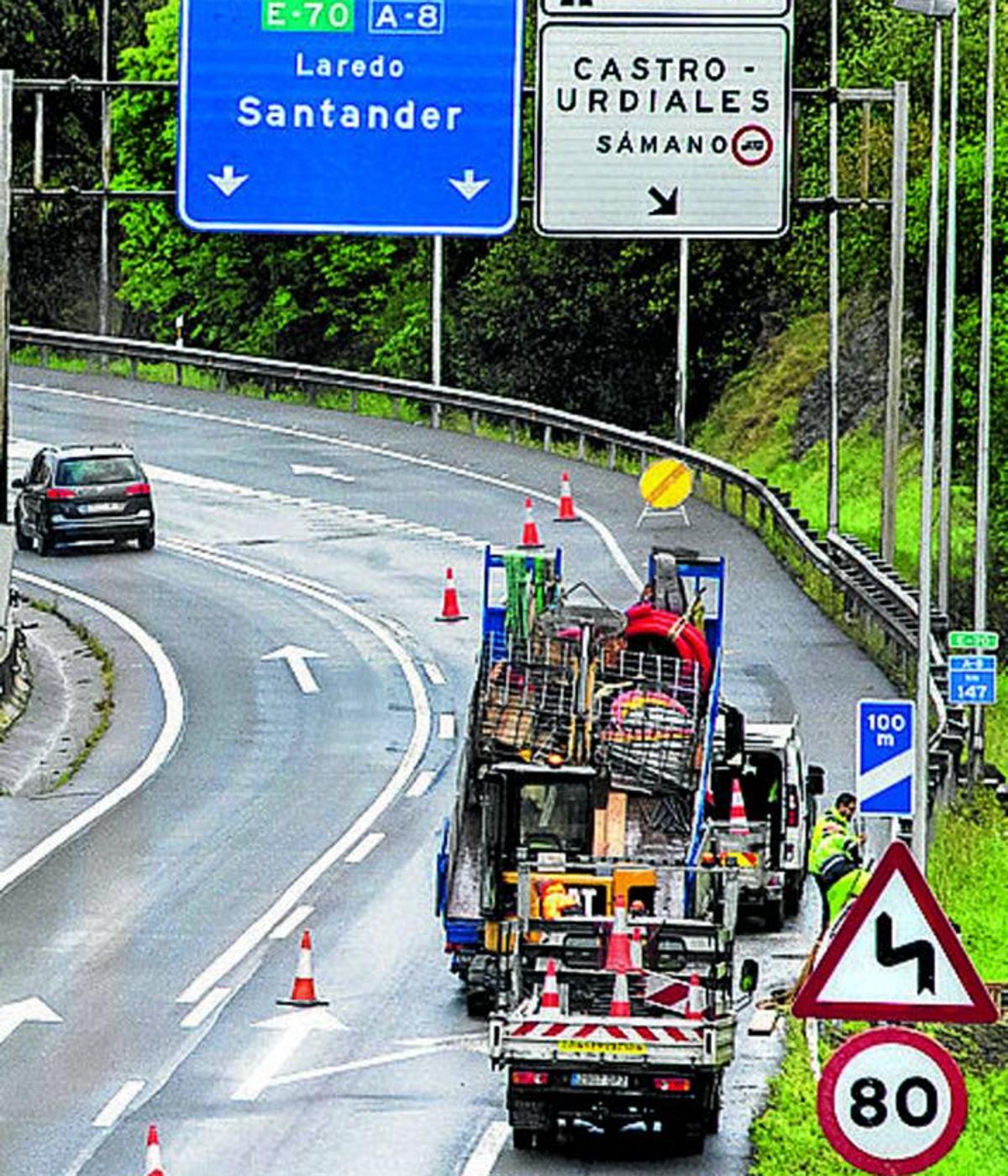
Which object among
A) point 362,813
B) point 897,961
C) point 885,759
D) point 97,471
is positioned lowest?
point 362,813

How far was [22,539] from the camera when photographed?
166ft

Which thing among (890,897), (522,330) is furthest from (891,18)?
(890,897)

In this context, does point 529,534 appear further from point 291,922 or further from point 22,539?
point 291,922

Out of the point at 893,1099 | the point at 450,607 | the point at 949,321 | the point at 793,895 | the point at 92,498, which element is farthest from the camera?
the point at 92,498

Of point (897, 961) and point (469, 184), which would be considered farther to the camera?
point (469, 184)

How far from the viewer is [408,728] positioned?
3788cm

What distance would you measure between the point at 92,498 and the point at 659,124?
87.3 ft

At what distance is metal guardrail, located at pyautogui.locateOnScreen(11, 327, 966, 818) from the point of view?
40.2 m

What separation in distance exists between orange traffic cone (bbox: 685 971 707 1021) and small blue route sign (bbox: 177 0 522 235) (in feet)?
23.1

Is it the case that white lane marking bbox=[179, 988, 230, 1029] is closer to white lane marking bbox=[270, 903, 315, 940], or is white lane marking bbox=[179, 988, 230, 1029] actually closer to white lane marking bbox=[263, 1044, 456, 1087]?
white lane marking bbox=[263, 1044, 456, 1087]

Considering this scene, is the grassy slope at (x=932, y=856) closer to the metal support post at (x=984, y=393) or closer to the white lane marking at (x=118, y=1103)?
the metal support post at (x=984, y=393)

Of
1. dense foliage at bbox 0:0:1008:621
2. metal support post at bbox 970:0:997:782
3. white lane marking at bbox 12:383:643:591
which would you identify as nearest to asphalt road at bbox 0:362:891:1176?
white lane marking at bbox 12:383:643:591

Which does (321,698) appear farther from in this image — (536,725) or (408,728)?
(536,725)

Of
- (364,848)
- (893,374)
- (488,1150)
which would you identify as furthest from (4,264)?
(488,1150)
